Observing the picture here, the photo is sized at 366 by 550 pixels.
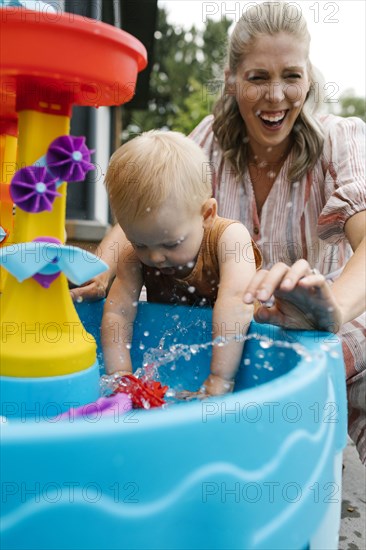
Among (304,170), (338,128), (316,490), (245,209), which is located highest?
(338,128)

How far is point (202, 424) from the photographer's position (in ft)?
1.99

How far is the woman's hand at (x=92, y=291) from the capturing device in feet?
4.59

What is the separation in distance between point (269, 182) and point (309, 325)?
0.72 meters

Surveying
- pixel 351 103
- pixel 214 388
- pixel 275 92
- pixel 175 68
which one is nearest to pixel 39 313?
pixel 214 388

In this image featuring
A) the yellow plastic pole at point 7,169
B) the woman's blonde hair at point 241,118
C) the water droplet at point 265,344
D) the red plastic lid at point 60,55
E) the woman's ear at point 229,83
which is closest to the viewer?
the red plastic lid at point 60,55

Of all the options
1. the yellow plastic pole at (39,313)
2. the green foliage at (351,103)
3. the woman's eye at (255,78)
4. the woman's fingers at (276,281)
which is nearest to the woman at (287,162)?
the woman's eye at (255,78)

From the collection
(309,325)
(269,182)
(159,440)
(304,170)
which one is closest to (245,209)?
(269,182)

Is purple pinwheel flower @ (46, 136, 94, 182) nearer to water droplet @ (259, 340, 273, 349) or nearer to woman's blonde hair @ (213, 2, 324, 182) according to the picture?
water droplet @ (259, 340, 273, 349)

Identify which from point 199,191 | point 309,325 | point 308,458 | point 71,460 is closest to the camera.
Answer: point 71,460

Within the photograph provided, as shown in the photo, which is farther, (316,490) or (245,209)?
(245,209)

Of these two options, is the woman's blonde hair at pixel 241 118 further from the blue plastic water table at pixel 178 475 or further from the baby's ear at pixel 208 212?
the blue plastic water table at pixel 178 475

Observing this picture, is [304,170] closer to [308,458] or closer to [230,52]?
[230,52]

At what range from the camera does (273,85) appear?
145 centimetres

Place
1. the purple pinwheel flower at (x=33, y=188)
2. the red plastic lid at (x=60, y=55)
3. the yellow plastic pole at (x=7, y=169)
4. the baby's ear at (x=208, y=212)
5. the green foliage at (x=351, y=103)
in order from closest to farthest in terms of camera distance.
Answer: the red plastic lid at (x=60, y=55) → the purple pinwheel flower at (x=33, y=188) → the baby's ear at (x=208, y=212) → the yellow plastic pole at (x=7, y=169) → the green foliage at (x=351, y=103)
